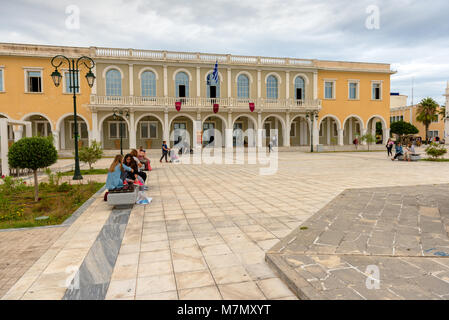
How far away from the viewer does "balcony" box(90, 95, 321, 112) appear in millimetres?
26750

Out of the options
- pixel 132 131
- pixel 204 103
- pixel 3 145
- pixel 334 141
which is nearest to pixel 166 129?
pixel 132 131

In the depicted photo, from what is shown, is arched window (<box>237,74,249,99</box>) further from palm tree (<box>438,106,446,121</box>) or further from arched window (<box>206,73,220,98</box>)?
palm tree (<box>438,106,446,121</box>)

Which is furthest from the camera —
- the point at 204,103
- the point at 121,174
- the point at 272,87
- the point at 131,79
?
the point at 272,87

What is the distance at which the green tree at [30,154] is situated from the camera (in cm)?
786

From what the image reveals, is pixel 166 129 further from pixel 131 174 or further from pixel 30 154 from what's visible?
pixel 131 174

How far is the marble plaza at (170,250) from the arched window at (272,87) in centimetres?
2446

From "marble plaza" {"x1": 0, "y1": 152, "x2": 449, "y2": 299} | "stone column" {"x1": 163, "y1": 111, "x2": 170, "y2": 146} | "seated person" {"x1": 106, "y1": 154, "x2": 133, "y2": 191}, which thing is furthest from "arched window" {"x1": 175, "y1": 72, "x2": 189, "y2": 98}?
"seated person" {"x1": 106, "y1": 154, "x2": 133, "y2": 191}

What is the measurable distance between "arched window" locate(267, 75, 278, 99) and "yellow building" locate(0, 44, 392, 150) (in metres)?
0.10

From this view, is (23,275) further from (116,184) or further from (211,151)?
(211,151)

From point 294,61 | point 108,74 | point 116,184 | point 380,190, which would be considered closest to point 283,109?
point 294,61

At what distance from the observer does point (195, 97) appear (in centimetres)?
2902

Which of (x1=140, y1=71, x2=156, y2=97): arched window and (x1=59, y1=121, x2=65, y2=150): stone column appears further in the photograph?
(x1=140, y1=71, x2=156, y2=97): arched window

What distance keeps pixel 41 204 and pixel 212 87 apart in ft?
79.5

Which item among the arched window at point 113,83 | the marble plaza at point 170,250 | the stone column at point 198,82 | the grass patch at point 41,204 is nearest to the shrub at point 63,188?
the grass patch at point 41,204
